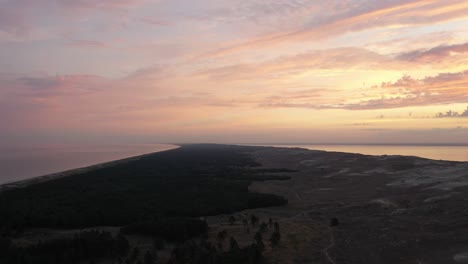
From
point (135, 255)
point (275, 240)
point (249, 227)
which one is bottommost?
point (249, 227)

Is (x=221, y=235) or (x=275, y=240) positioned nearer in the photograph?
(x=275, y=240)

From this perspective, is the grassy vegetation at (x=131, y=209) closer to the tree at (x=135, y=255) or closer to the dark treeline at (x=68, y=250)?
the tree at (x=135, y=255)

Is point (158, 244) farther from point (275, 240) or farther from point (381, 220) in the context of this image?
point (381, 220)

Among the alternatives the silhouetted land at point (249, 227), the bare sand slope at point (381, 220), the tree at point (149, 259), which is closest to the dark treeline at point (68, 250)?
the silhouetted land at point (249, 227)

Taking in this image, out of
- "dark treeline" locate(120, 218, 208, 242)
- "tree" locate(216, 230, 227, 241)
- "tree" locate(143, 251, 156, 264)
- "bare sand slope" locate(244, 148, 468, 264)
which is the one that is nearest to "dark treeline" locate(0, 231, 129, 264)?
"tree" locate(143, 251, 156, 264)

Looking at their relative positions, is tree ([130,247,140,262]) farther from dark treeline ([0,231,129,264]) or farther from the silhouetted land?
dark treeline ([0,231,129,264])

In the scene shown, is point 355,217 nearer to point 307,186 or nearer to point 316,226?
→ point 316,226

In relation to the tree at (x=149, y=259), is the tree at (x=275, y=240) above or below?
above

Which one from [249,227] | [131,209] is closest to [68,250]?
[249,227]

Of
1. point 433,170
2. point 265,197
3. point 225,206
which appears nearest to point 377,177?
point 433,170
